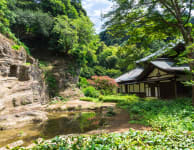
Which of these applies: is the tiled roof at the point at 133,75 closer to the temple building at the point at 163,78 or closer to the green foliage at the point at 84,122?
the temple building at the point at 163,78

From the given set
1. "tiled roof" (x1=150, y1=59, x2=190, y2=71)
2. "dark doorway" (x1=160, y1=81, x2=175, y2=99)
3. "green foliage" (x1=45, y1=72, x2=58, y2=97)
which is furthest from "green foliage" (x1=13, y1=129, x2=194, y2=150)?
"green foliage" (x1=45, y1=72, x2=58, y2=97)

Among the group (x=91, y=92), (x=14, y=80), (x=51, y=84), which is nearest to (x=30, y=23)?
(x=51, y=84)

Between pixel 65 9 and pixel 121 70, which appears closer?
pixel 65 9

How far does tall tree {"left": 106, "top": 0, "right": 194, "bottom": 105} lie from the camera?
751 centimetres

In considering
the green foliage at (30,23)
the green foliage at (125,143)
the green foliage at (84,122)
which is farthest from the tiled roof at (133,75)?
the green foliage at (125,143)

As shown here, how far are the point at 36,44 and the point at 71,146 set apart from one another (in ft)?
71.1

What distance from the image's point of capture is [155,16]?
784cm

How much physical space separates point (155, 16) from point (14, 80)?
10883 millimetres

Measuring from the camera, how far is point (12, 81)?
9.24 m

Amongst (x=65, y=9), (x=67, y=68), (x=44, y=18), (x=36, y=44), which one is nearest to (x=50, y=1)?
(x=65, y=9)

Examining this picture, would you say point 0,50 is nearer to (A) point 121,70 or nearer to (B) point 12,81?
(B) point 12,81

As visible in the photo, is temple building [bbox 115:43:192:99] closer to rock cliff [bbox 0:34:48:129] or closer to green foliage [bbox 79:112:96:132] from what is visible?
green foliage [bbox 79:112:96:132]

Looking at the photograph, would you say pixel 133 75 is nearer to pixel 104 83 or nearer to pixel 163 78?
pixel 104 83

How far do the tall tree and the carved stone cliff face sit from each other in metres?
7.68
